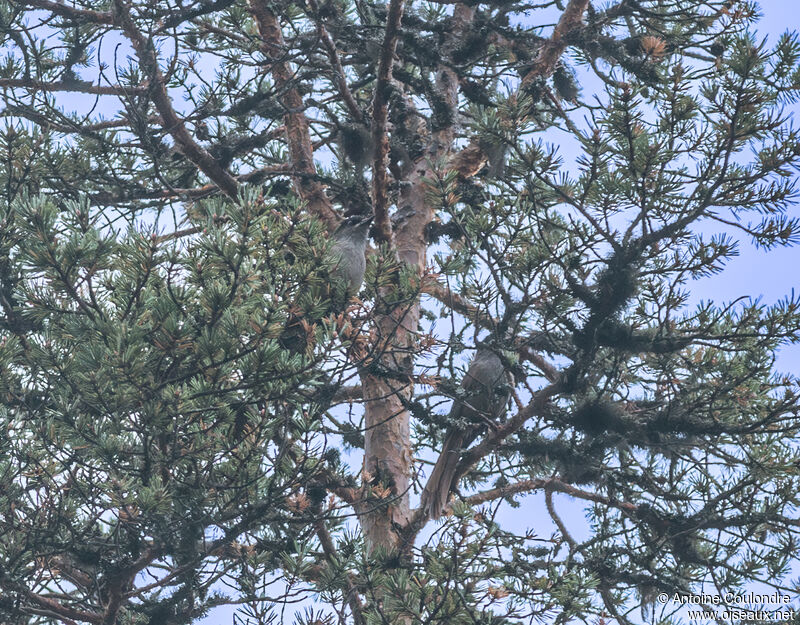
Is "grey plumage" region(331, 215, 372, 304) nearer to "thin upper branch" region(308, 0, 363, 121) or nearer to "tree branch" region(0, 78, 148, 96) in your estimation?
"thin upper branch" region(308, 0, 363, 121)

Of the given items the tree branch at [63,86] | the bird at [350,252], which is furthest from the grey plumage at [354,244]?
the tree branch at [63,86]

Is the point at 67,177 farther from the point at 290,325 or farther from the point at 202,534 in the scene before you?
the point at 202,534

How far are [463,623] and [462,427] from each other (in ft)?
3.69

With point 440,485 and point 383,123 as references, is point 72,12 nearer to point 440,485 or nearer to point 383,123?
point 383,123

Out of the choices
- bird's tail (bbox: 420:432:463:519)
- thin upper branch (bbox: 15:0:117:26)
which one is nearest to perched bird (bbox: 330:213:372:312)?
bird's tail (bbox: 420:432:463:519)

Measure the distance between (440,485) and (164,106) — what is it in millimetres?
2896

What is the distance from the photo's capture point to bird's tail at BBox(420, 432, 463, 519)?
5145 millimetres

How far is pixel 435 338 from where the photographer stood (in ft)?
12.8

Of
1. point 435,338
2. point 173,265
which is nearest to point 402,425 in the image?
point 435,338

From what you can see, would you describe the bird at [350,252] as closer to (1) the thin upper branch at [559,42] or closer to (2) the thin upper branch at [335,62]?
(2) the thin upper branch at [335,62]

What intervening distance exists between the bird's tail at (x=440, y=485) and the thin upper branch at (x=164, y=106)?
217 cm

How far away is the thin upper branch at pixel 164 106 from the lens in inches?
173

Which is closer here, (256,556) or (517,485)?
(256,556)

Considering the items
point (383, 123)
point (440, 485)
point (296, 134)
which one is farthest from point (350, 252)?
point (440, 485)
